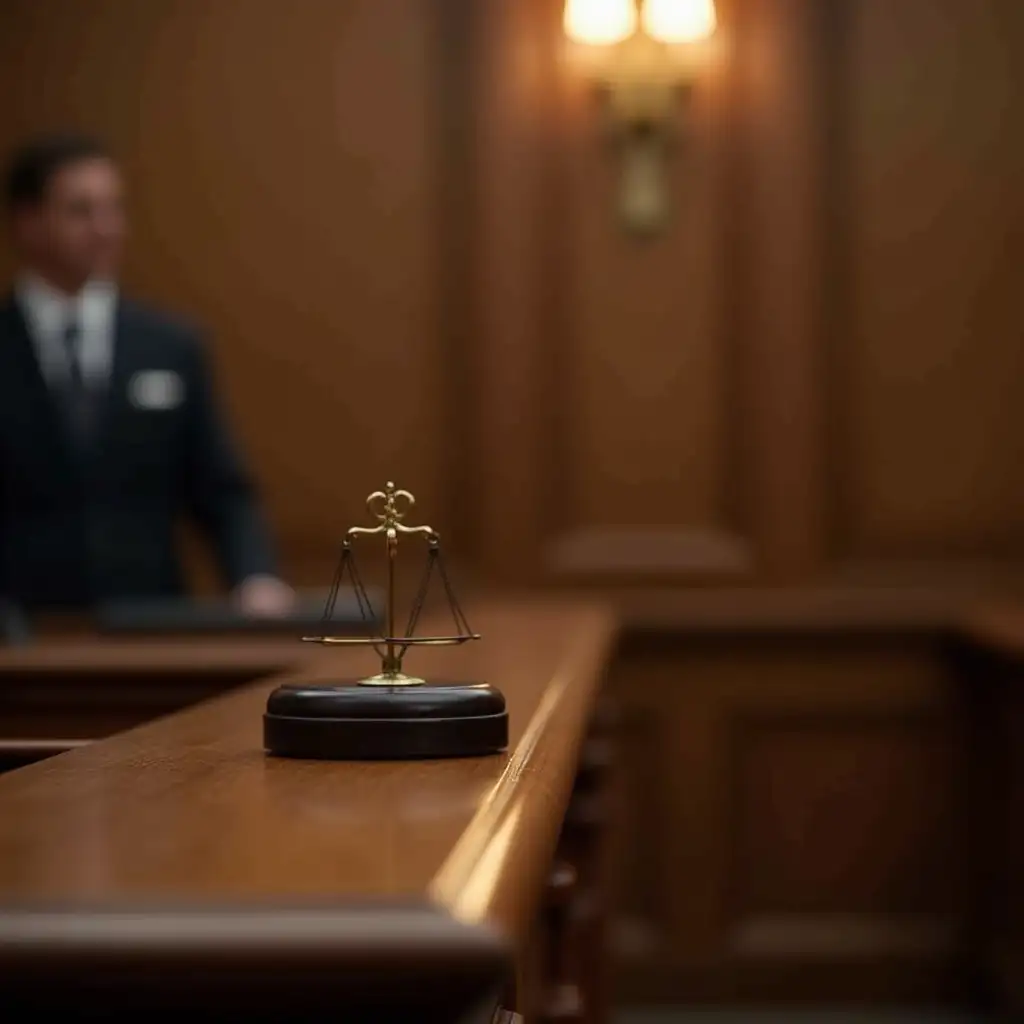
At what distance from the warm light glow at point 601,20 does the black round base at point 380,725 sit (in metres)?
3.82

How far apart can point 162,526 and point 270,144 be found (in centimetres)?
114

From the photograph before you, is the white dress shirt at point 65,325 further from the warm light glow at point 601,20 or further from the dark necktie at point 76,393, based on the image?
the warm light glow at point 601,20

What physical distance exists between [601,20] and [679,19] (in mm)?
203

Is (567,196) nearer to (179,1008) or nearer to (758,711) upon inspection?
(758,711)

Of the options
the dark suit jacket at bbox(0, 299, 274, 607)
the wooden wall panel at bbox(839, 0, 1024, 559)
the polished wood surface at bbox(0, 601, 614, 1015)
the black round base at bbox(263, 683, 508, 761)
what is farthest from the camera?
the wooden wall panel at bbox(839, 0, 1024, 559)

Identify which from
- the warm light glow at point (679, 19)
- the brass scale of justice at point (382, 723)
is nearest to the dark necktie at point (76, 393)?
the warm light glow at point (679, 19)

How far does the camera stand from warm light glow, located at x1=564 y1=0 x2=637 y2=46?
510 cm

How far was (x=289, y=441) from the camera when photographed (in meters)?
5.33

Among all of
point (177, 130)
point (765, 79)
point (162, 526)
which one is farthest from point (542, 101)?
point (162, 526)

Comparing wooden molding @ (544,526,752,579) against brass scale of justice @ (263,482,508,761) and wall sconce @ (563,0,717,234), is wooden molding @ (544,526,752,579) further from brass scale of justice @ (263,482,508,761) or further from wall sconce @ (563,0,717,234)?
brass scale of justice @ (263,482,508,761)

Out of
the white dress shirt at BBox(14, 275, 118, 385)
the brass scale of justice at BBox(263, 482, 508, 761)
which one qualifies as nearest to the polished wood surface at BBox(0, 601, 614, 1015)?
the brass scale of justice at BBox(263, 482, 508, 761)

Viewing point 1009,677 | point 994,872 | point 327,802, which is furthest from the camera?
point 994,872

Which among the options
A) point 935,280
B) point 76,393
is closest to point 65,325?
point 76,393

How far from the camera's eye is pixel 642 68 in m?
5.13
